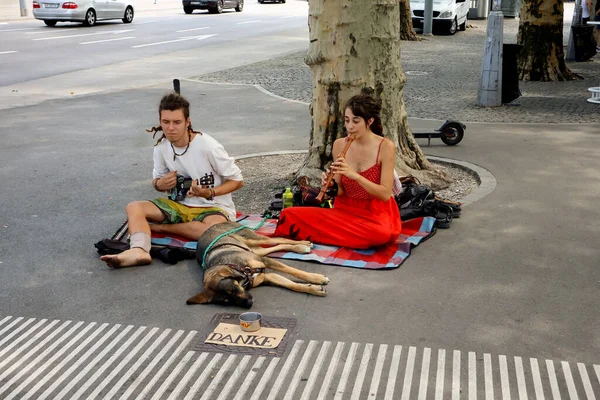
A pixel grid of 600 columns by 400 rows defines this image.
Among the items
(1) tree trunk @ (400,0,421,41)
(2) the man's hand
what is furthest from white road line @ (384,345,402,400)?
(1) tree trunk @ (400,0,421,41)

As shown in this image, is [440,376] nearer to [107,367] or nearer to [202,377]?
[202,377]

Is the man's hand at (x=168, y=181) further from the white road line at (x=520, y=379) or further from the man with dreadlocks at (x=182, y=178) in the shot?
the white road line at (x=520, y=379)

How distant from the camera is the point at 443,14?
2698 cm

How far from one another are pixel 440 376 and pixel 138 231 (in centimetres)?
260

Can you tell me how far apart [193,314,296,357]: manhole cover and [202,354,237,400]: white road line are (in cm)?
9

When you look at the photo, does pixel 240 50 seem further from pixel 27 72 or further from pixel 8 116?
pixel 8 116

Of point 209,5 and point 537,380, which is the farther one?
point 209,5

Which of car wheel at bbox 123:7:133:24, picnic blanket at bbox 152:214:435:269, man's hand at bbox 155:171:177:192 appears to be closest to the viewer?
picnic blanket at bbox 152:214:435:269

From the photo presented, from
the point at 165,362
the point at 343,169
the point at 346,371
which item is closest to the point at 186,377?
the point at 165,362

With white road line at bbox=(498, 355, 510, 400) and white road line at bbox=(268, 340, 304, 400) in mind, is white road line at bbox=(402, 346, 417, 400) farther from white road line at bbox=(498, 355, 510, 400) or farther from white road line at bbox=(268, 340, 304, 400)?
white road line at bbox=(268, 340, 304, 400)

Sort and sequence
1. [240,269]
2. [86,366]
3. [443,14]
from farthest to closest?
[443,14]
[240,269]
[86,366]

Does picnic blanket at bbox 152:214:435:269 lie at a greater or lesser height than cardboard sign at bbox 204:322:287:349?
greater

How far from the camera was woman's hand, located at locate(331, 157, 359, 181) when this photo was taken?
550 centimetres

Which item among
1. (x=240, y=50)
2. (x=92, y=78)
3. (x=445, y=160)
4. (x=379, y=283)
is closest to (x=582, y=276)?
(x=379, y=283)
